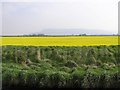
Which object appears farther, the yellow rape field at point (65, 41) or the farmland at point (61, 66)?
the yellow rape field at point (65, 41)

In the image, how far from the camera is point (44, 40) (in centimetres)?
1092

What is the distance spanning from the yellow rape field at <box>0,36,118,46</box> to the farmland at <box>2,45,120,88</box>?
1.38 feet

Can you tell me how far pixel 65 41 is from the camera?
10922 mm

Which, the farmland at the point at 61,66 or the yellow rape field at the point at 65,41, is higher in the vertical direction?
the yellow rape field at the point at 65,41

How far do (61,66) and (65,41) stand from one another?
210 cm

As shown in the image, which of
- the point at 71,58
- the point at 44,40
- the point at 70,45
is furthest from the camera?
the point at 44,40

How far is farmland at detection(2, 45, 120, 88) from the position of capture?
7523mm

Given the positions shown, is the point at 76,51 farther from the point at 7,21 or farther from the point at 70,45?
the point at 7,21

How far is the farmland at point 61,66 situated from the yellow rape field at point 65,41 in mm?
421

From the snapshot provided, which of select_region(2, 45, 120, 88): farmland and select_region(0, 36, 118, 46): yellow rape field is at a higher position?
select_region(0, 36, 118, 46): yellow rape field

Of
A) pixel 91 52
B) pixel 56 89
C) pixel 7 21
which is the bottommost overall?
pixel 56 89

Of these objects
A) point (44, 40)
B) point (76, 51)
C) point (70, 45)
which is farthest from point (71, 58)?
point (44, 40)

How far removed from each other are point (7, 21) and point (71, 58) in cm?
184

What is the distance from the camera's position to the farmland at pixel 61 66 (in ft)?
→ 24.7
